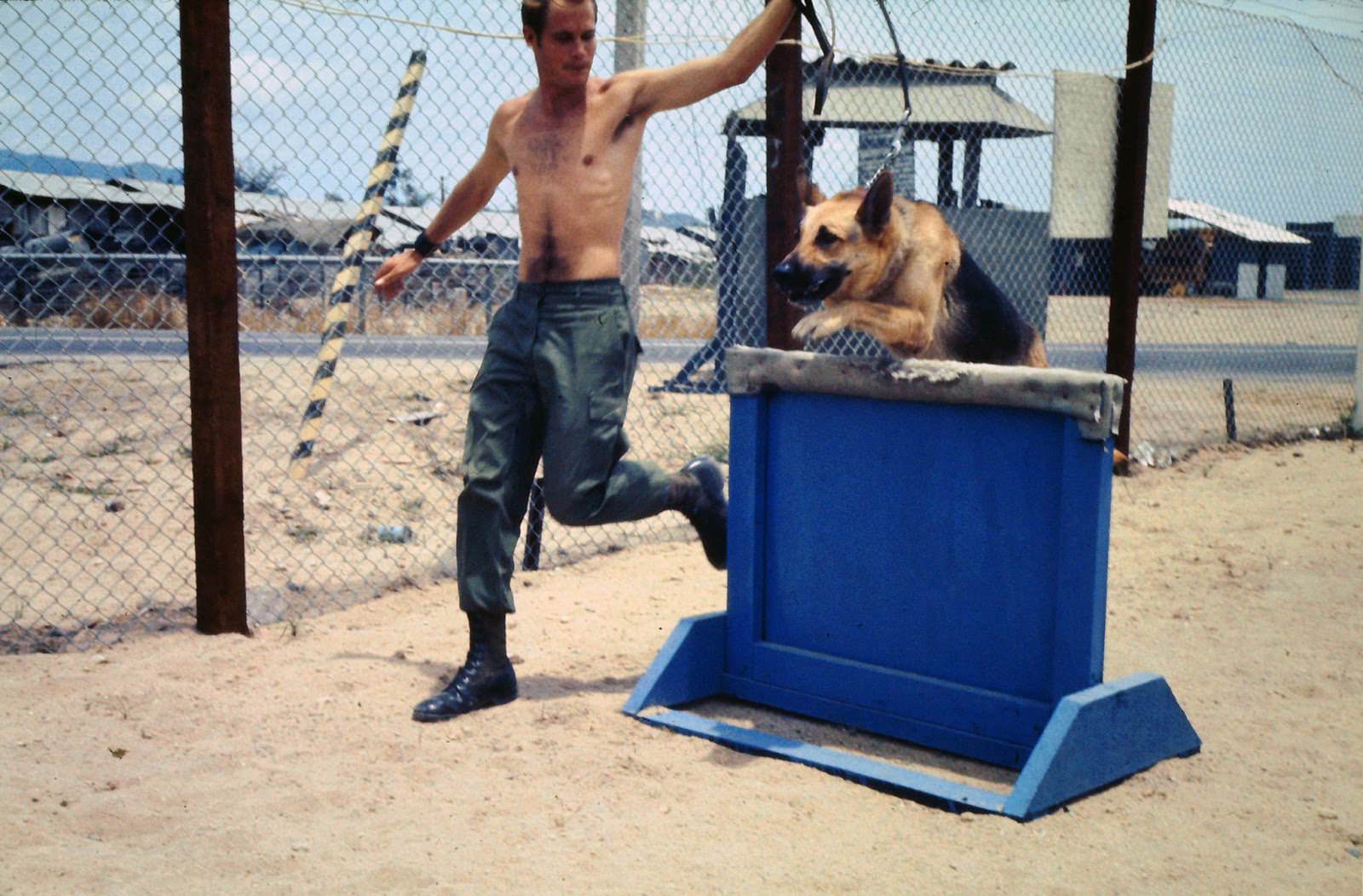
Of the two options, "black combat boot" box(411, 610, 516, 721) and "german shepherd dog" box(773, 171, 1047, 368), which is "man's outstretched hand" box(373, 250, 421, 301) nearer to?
"black combat boot" box(411, 610, 516, 721)

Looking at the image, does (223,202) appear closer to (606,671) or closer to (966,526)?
(606,671)

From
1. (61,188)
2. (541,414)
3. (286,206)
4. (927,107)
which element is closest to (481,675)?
(541,414)

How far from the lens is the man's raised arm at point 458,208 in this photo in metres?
3.50

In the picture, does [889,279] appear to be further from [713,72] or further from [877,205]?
[713,72]

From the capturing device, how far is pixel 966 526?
9.55 ft

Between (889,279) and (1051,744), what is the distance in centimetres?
128

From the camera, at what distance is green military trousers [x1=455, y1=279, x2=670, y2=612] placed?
325 centimetres

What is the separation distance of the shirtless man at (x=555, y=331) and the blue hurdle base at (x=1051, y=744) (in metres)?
0.48

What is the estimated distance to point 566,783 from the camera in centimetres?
279

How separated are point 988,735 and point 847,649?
0.46 meters

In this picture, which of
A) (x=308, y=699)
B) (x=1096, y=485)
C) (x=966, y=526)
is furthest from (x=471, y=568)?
(x=1096, y=485)

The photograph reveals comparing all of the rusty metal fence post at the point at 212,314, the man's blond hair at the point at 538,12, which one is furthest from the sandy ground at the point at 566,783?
the man's blond hair at the point at 538,12

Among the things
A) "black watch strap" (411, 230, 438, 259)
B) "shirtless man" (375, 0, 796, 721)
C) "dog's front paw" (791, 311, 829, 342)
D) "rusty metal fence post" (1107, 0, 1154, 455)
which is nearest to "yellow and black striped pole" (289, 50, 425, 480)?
"black watch strap" (411, 230, 438, 259)

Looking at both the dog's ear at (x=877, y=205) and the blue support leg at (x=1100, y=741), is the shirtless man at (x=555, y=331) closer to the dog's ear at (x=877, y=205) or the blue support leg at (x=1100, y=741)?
the dog's ear at (x=877, y=205)
